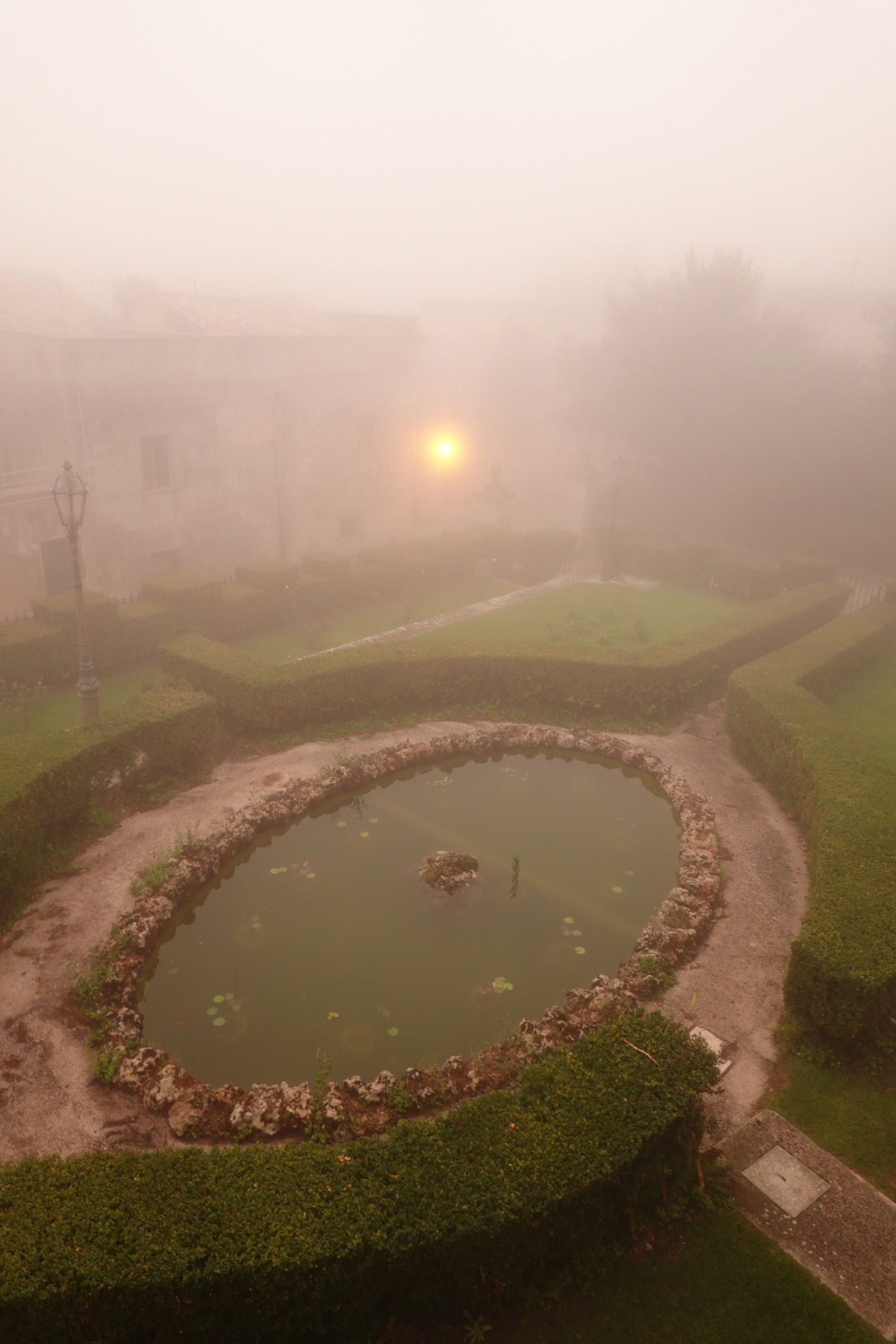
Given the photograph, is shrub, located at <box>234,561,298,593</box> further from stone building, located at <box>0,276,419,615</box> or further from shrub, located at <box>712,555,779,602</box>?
shrub, located at <box>712,555,779,602</box>

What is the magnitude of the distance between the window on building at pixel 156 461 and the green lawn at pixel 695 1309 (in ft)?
73.1

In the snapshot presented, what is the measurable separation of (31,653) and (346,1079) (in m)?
12.2

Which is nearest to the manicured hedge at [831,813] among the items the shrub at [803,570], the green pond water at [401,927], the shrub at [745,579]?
the green pond water at [401,927]

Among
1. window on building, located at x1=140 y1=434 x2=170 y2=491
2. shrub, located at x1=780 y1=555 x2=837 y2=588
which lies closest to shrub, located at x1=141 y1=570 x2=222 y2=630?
window on building, located at x1=140 y1=434 x2=170 y2=491

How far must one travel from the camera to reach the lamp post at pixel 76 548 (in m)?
12.0

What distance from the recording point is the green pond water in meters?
7.84

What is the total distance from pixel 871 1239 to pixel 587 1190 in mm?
2345

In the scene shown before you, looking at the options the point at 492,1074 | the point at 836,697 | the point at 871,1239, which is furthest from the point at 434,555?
the point at 871,1239

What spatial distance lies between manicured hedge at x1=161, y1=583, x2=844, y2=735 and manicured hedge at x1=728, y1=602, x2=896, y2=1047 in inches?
59.8

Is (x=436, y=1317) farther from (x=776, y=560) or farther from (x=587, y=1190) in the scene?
(x=776, y=560)

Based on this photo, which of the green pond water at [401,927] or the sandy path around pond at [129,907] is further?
the green pond water at [401,927]

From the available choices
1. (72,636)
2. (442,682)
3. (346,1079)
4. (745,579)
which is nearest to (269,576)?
(72,636)

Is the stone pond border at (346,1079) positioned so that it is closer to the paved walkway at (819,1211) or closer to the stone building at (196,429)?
the paved walkway at (819,1211)

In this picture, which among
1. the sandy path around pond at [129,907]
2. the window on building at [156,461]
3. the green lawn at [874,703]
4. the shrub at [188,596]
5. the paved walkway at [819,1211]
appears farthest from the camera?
the window on building at [156,461]
